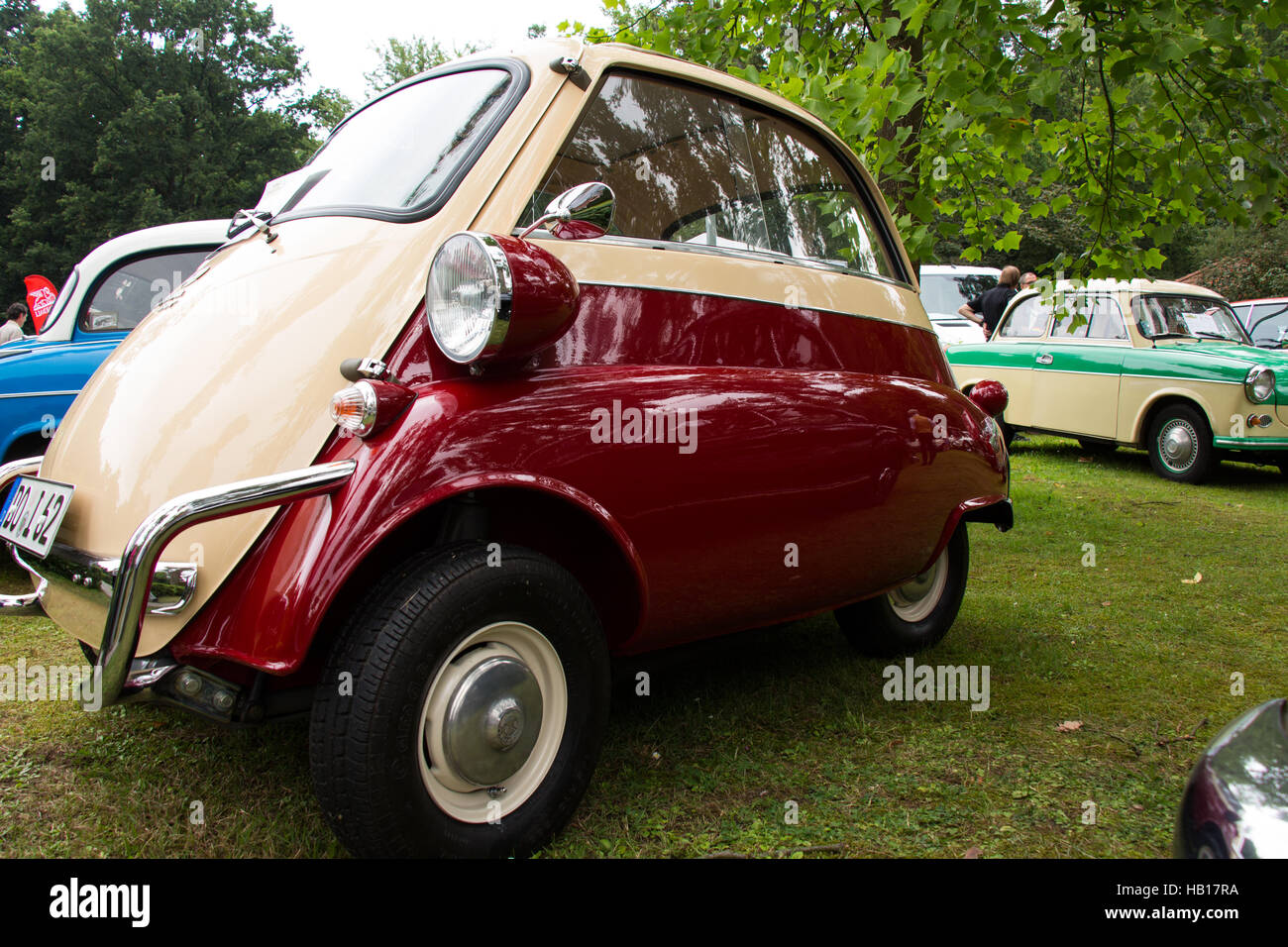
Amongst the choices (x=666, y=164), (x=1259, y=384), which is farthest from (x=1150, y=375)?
(x=666, y=164)

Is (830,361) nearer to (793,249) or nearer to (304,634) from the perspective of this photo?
(793,249)

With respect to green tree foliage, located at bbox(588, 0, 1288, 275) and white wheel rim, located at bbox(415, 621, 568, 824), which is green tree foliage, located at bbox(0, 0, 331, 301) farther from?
white wheel rim, located at bbox(415, 621, 568, 824)

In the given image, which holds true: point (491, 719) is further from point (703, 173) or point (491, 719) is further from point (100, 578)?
point (703, 173)

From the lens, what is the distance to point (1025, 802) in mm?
2555

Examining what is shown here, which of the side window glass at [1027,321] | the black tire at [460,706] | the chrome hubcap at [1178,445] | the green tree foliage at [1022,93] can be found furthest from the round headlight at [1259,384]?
the black tire at [460,706]

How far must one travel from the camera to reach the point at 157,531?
66.9 inches

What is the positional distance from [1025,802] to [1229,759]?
1.31 meters

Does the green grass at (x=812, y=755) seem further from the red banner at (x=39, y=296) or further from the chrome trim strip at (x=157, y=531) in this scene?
the red banner at (x=39, y=296)

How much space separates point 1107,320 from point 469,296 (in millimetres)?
9248

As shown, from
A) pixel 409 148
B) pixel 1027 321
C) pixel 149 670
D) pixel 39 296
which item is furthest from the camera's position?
pixel 1027 321

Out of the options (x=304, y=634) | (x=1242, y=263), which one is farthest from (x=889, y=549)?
(x=1242, y=263)

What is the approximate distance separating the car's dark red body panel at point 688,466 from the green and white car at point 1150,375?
5.37 metres

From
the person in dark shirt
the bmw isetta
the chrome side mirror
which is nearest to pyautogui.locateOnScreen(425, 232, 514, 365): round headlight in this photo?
the bmw isetta

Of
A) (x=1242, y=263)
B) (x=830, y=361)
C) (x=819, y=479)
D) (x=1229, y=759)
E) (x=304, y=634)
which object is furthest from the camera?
(x=1242, y=263)
